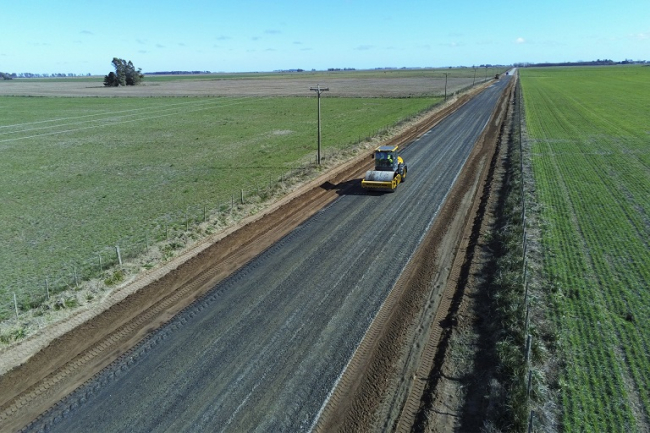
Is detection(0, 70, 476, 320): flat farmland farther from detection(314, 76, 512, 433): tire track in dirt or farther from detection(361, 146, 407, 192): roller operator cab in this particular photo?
detection(314, 76, 512, 433): tire track in dirt

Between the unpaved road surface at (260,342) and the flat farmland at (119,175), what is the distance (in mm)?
4162

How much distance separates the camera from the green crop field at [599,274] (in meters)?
9.83

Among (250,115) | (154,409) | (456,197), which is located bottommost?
(154,409)

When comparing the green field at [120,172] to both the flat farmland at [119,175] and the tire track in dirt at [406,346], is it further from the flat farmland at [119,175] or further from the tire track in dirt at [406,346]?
the tire track in dirt at [406,346]

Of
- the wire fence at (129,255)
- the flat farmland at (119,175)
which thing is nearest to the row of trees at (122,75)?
the flat farmland at (119,175)

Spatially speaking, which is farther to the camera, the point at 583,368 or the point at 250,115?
the point at 250,115

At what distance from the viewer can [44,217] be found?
2320cm

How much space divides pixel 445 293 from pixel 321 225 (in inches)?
323

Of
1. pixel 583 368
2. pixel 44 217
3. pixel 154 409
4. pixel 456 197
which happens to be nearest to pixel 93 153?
pixel 44 217

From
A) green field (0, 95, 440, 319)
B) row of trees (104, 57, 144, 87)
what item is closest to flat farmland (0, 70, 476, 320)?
green field (0, 95, 440, 319)

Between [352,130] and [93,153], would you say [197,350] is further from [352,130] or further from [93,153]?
[352,130]

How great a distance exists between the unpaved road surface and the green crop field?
581 centimetres

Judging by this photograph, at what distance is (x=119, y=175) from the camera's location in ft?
107

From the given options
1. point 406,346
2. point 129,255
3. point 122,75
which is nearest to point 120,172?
point 129,255
